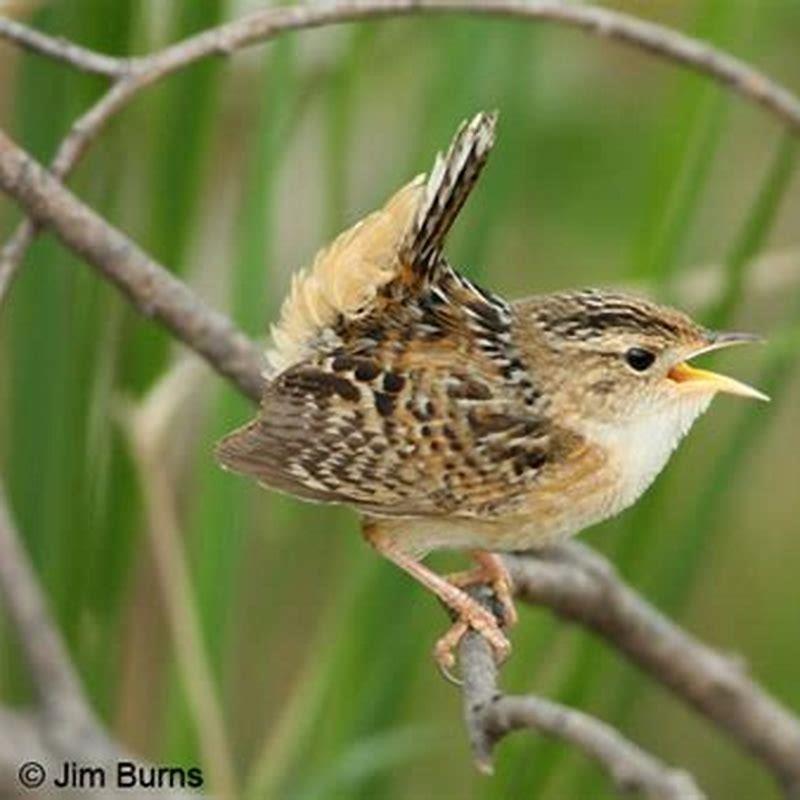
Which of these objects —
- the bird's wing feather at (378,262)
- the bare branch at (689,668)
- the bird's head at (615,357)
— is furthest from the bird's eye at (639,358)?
the bare branch at (689,668)

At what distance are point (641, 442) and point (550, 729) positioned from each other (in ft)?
2.79

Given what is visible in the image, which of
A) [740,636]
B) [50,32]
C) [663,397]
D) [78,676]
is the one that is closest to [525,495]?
[663,397]

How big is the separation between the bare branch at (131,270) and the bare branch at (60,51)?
0.38ft

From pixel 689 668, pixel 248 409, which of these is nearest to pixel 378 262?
pixel 248 409

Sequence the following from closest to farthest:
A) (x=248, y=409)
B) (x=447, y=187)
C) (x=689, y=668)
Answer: (x=447, y=187) < (x=689, y=668) < (x=248, y=409)

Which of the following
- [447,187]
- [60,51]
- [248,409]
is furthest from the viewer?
[248,409]

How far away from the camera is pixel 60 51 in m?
3.06

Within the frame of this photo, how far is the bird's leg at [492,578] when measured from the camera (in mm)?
3131

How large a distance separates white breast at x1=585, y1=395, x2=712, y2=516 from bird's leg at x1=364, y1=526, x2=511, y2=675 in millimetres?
216

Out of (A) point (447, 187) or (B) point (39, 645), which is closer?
(B) point (39, 645)

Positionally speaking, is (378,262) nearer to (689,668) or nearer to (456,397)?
(456,397)

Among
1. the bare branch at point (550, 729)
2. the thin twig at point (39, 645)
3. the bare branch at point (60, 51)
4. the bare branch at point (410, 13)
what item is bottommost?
the thin twig at point (39, 645)

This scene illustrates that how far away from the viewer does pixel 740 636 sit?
17.7ft

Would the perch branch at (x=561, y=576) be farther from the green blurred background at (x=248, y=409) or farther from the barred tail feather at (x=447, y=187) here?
the barred tail feather at (x=447, y=187)
